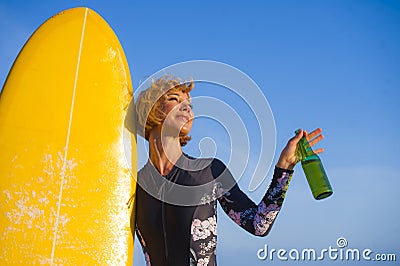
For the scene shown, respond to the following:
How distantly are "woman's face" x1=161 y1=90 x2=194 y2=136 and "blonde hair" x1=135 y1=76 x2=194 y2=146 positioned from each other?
21 mm

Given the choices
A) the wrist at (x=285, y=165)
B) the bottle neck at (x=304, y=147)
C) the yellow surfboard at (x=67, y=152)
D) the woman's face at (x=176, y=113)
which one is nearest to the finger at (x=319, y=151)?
the bottle neck at (x=304, y=147)

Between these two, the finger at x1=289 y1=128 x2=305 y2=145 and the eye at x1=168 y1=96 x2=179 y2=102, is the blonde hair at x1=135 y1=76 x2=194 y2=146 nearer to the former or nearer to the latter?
the eye at x1=168 y1=96 x2=179 y2=102

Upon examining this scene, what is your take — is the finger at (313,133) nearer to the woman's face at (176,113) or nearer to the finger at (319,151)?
the finger at (319,151)

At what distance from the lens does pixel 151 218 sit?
2223mm

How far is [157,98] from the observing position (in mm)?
2307

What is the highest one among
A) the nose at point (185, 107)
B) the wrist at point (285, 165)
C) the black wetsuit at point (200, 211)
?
the nose at point (185, 107)

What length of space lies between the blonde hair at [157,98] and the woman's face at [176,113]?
0.07 ft

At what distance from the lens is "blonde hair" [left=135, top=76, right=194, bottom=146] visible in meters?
2.29

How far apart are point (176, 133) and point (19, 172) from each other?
921 mm

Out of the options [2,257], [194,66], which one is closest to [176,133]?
[194,66]

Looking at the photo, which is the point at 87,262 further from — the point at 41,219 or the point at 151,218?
the point at 151,218

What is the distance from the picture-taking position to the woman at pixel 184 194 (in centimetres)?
204

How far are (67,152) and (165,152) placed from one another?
0.63 meters

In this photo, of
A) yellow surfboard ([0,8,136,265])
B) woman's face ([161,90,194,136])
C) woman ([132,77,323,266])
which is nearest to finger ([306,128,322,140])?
woman ([132,77,323,266])
